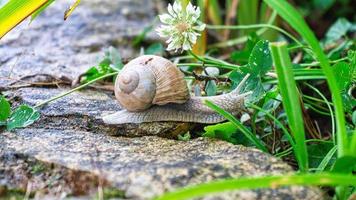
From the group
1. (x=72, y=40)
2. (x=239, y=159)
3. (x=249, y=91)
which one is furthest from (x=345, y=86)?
(x=72, y=40)

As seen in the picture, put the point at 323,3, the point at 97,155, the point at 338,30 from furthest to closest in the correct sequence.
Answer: the point at 323,3, the point at 338,30, the point at 97,155

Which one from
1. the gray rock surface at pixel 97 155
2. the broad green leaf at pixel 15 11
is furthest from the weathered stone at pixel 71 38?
the broad green leaf at pixel 15 11

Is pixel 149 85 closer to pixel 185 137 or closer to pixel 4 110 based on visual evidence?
pixel 185 137

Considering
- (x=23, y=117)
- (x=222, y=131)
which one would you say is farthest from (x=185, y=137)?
(x=23, y=117)

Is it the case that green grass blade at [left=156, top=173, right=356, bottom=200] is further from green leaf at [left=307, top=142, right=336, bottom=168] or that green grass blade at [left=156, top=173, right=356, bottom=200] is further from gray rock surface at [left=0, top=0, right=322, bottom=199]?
green leaf at [left=307, top=142, right=336, bottom=168]

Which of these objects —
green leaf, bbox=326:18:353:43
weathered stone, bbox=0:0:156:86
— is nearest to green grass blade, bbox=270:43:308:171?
weathered stone, bbox=0:0:156:86

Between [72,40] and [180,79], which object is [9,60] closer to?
[72,40]
